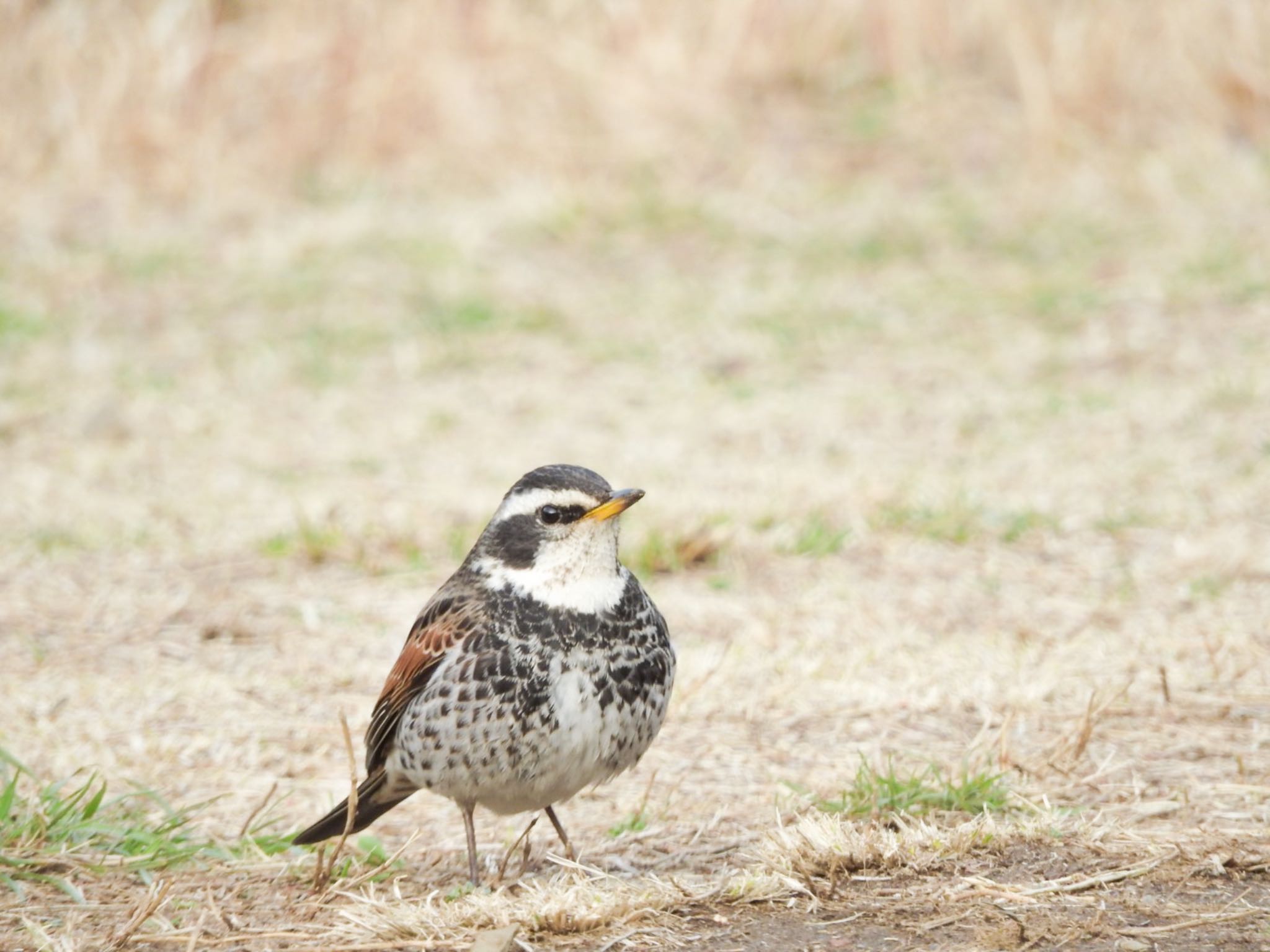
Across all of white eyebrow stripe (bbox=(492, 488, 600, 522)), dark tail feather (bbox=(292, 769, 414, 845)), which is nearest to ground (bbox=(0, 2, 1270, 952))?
dark tail feather (bbox=(292, 769, 414, 845))

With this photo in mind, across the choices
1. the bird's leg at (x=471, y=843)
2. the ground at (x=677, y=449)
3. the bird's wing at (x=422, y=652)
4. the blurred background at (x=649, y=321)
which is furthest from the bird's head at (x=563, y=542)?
the blurred background at (x=649, y=321)

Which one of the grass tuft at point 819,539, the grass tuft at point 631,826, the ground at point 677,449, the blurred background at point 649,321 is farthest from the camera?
the grass tuft at point 819,539

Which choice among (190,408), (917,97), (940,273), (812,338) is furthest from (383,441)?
(917,97)

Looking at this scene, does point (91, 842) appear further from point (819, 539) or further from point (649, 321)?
point (649, 321)

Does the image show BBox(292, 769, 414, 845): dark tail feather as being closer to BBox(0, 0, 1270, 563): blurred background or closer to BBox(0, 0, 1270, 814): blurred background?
BBox(0, 0, 1270, 814): blurred background

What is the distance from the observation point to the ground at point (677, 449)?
13.5ft

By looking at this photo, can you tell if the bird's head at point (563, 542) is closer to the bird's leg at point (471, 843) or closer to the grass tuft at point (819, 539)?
the bird's leg at point (471, 843)

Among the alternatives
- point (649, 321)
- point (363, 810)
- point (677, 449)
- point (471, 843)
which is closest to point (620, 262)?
point (649, 321)

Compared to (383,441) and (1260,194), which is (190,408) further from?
(1260,194)

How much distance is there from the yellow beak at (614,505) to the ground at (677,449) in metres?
0.86

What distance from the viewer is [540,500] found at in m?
4.25

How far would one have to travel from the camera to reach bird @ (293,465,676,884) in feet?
13.1

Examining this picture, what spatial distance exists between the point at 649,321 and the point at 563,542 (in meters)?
6.97

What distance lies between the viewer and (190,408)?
983 cm
